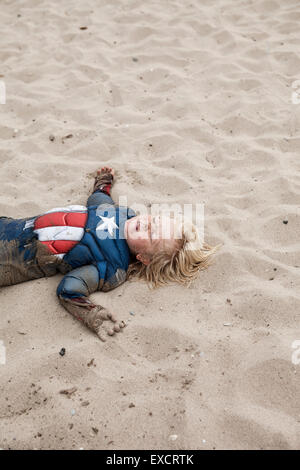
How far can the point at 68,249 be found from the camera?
2.54 m

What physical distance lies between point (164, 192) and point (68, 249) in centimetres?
98

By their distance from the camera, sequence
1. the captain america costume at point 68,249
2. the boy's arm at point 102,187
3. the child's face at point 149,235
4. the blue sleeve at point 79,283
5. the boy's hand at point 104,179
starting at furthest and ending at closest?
the boy's hand at point 104,179 < the boy's arm at point 102,187 < the child's face at point 149,235 < the captain america costume at point 68,249 < the blue sleeve at point 79,283

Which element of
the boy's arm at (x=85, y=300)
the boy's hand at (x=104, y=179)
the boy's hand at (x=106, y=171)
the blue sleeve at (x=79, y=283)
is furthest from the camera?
the boy's hand at (x=106, y=171)

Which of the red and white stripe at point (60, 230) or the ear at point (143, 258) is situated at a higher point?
the red and white stripe at point (60, 230)

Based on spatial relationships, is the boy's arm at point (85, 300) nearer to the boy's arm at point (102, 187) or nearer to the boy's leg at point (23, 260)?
the boy's leg at point (23, 260)

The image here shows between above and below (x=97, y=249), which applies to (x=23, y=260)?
below

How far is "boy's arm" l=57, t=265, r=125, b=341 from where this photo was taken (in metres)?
2.24

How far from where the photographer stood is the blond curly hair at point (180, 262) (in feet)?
8.50

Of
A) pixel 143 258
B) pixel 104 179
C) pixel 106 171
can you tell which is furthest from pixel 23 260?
pixel 106 171

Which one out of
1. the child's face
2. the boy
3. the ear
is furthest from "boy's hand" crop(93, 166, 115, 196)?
the ear

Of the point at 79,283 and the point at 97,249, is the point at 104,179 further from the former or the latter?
the point at 79,283

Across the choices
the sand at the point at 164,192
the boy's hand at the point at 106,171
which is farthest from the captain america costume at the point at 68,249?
the boy's hand at the point at 106,171
